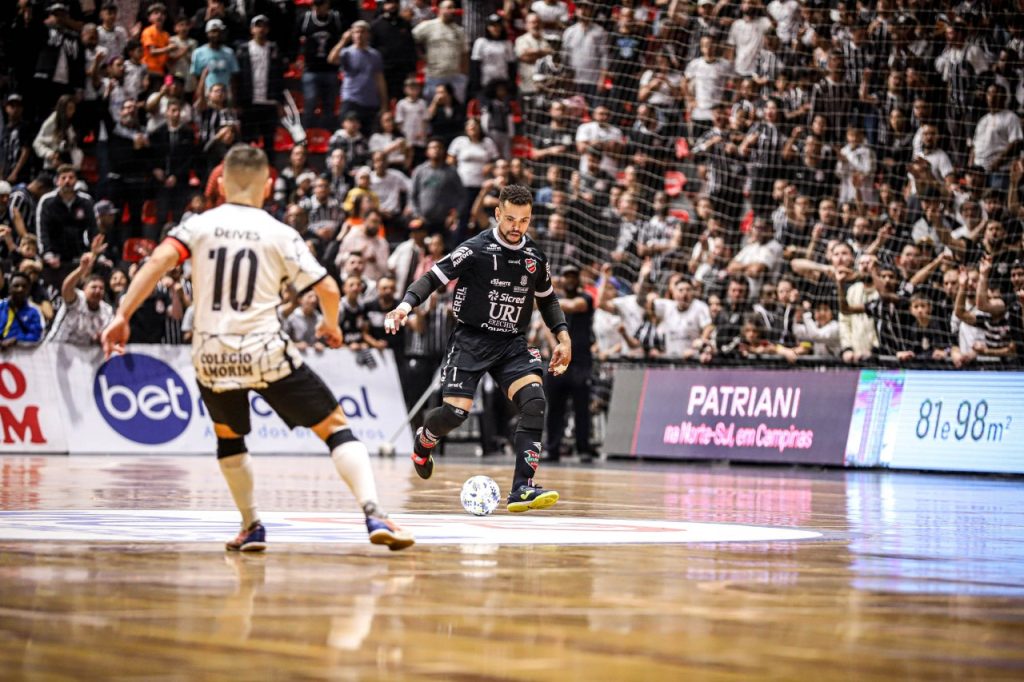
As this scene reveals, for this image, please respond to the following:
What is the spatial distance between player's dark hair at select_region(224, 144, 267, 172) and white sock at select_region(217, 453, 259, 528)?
5.01ft

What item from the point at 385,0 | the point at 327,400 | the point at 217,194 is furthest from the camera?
the point at 385,0

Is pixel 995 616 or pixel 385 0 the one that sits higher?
pixel 385 0

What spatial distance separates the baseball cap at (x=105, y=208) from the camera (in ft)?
73.8

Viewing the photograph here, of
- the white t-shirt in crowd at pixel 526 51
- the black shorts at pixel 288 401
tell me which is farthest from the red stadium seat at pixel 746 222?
the black shorts at pixel 288 401

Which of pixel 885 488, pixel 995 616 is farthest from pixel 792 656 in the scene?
pixel 885 488

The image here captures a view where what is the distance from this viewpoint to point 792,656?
14.3ft

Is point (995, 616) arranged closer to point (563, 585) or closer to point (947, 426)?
point (563, 585)

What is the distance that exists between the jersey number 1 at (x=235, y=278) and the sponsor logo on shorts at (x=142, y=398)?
14.3 meters

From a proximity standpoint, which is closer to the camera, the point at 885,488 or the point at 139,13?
the point at 885,488

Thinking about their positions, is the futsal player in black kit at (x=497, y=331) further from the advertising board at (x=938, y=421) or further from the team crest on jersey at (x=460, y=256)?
the advertising board at (x=938, y=421)

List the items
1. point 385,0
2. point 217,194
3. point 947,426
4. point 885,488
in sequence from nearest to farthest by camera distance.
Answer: point 885,488
point 947,426
point 217,194
point 385,0

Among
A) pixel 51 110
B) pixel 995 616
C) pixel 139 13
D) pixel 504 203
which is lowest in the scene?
pixel 995 616

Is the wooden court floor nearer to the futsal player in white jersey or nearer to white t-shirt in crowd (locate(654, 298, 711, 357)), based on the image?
the futsal player in white jersey

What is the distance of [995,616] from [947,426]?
13.0 m
